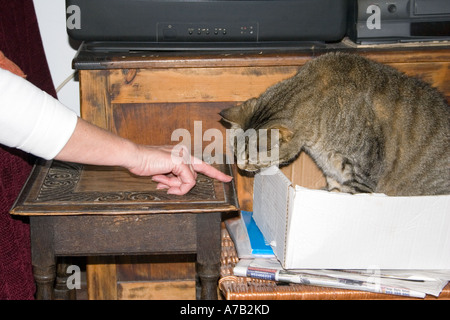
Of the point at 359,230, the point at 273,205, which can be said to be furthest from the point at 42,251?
the point at 359,230

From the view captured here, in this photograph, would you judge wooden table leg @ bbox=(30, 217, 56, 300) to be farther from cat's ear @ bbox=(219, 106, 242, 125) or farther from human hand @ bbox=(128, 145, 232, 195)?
cat's ear @ bbox=(219, 106, 242, 125)

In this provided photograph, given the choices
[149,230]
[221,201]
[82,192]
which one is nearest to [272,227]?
[221,201]

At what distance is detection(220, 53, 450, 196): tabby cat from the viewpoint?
1.16m

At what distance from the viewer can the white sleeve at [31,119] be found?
2.66 ft

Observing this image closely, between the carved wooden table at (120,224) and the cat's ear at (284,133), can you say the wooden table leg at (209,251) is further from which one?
the cat's ear at (284,133)

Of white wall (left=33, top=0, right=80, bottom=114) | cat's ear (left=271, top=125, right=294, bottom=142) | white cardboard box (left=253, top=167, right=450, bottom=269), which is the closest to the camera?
white cardboard box (left=253, top=167, right=450, bottom=269)

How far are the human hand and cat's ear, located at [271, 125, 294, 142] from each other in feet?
0.49

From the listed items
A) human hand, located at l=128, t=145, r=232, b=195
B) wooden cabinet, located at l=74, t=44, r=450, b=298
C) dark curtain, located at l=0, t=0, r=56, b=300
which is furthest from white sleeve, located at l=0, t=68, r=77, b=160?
wooden cabinet, located at l=74, t=44, r=450, b=298

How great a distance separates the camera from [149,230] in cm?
103

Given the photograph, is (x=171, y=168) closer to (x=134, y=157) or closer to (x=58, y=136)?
(x=134, y=157)

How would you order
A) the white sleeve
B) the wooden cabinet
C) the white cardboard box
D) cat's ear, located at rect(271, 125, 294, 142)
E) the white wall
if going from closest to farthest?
the white sleeve < the white cardboard box < cat's ear, located at rect(271, 125, 294, 142) < the wooden cabinet < the white wall

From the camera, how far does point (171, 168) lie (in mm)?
1023

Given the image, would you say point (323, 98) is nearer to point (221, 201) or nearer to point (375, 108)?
point (375, 108)

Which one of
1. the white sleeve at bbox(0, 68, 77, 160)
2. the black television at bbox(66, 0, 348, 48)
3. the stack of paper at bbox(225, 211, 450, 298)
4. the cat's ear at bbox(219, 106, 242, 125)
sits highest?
the black television at bbox(66, 0, 348, 48)
